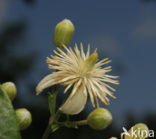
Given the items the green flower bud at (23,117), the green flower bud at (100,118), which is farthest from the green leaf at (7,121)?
the green flower bud at (100,118)

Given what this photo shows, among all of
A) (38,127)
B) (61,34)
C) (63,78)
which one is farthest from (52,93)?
(38,127)

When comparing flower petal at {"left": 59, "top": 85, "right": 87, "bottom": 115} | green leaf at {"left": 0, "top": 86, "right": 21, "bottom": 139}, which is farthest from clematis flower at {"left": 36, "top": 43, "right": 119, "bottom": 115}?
green leaf at {"left": 0, "top": 86, "right": 21, "bottom": 139}

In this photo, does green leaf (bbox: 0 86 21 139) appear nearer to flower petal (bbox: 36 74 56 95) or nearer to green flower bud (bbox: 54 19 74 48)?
flower petal (bbox: 36 74 56 95)

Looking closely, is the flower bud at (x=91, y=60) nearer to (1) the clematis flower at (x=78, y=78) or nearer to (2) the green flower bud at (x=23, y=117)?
(1) the clematis flower at (x=78, y=78)

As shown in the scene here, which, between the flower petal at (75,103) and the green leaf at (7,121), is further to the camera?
the flower petal at (75,103)

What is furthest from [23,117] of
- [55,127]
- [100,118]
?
[100,118]

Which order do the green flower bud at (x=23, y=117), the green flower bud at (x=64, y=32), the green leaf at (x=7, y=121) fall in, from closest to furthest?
the green leaf at (x=7, y=121), the green flower bud at (x=23, y=117), the green flower bud at (x=64, y=32)
